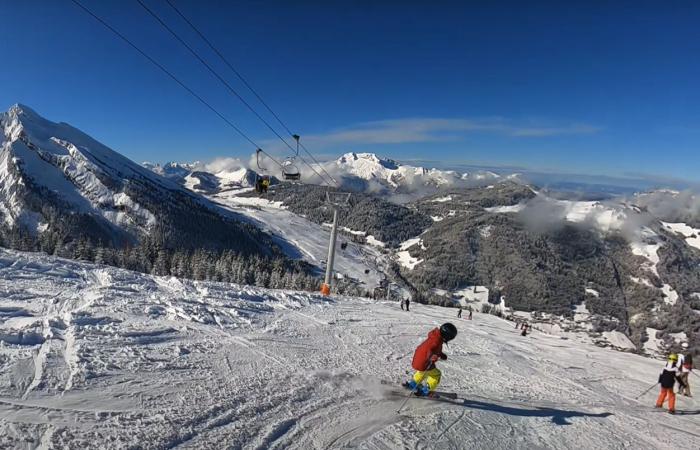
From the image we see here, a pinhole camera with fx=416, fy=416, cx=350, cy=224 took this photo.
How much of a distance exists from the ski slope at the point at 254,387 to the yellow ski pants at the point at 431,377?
0.44 metres

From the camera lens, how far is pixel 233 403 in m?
7.92

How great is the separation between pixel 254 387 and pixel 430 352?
392cm

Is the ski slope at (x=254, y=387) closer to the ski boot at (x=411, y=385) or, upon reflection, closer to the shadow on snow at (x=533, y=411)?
the shadow on snow at (x=533, y=411)

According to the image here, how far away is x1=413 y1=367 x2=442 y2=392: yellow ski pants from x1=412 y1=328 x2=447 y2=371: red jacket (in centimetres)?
14

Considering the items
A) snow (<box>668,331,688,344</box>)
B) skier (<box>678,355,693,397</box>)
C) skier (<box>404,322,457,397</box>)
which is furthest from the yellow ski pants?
snow (<box>668,331,688,344</box>)

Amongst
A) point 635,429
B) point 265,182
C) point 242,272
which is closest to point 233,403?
point 635,429

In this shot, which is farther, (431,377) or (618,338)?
(618,338)

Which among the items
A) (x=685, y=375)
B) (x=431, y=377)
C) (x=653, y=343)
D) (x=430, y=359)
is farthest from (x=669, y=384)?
(x=653, y=343)

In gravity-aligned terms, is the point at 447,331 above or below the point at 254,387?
above

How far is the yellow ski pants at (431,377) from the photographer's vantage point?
9398 millimetres

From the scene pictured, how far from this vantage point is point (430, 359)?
30.6 ft

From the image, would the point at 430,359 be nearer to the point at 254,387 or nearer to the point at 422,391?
the point at 422,391

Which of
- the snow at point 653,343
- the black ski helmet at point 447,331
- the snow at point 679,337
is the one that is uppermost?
the black ski helmet at point 447,331

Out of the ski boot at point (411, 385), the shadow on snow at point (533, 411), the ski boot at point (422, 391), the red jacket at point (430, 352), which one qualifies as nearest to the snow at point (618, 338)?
the shadow on snow at point (533, 411)
